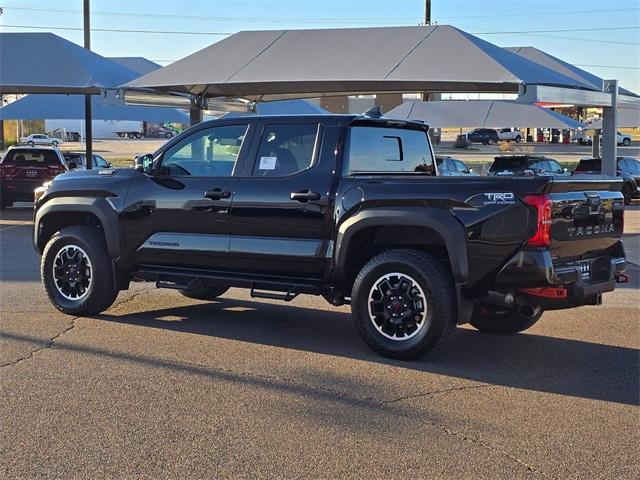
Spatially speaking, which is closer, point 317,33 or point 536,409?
point 536,409

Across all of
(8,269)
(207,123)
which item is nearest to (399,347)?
(207,123)

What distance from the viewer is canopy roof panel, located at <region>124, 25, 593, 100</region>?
17641 mm

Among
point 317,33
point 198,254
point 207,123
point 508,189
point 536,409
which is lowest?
point 536,409

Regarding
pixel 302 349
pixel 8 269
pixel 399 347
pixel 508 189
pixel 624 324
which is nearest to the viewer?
pixel 508 189

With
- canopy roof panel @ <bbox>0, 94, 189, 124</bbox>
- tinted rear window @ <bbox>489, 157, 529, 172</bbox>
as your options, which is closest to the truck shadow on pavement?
tinted rear window @ <bbox>489, 157, 529, 172</bbox>

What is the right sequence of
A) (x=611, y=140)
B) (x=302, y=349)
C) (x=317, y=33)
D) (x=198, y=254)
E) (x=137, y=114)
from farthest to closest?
1. (x=137, y=114)
2. (x=317, y=33)
3. (x=611, y=140)
4. (x=198, y=254)
5. (x=302, y=349)

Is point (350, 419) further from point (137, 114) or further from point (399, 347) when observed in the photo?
point (137, 114)

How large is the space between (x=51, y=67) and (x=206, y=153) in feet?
53.5

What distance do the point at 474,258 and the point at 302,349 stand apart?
172 cm

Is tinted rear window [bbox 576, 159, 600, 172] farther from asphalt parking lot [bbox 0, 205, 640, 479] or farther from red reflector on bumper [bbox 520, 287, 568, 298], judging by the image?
red reflector on bumper [bbox 520, 287, 568, 298]

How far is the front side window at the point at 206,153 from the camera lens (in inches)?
305

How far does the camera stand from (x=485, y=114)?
3088 cm

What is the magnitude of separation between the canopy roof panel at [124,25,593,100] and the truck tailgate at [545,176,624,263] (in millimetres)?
10050

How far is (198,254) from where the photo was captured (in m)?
7.71
